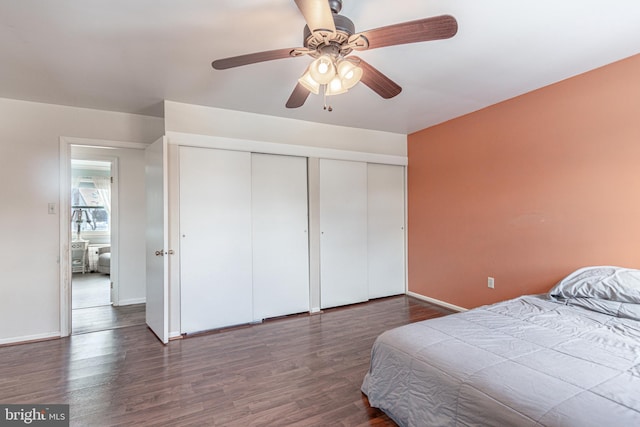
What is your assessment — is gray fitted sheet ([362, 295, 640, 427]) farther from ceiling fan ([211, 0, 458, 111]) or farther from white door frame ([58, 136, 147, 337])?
white door frame ([58, 136, 147, 337])

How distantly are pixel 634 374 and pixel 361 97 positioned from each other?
265 centimetres

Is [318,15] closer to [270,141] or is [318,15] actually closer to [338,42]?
[338,42]

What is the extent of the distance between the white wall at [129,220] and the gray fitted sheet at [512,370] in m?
3.75

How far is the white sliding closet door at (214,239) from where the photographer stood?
3.06 meters

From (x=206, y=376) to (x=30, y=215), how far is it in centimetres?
248

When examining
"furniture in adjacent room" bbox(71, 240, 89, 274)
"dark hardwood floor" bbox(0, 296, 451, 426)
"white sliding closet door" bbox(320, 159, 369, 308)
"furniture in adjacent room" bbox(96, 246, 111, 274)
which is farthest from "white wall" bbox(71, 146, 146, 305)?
"furniture in adjacent room" bbox(71, 240, 89, 274)

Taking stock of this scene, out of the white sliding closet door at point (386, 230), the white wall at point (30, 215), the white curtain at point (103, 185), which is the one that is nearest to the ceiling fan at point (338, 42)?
the white sliding closet door at point (386, 230)

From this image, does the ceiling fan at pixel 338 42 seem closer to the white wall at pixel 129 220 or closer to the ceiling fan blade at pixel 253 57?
the ceiling fan blade at pixel 253 57

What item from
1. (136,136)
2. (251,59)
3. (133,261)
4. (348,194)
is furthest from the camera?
(133,261)

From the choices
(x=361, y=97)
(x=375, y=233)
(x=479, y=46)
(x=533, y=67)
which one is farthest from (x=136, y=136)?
(x=533, y=67)

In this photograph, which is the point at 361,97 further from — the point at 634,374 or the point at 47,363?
the point at 47,363

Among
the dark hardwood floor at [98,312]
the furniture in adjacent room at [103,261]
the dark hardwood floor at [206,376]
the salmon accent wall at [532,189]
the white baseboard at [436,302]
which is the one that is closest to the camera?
the dark hardwood floor at [206,376]

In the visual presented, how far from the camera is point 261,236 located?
3.50 m

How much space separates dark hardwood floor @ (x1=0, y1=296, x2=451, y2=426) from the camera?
6.09 feet
